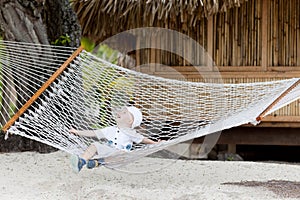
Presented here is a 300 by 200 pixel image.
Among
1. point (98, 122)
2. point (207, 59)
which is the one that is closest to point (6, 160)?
point (98, 122)

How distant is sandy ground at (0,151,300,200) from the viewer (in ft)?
10.5

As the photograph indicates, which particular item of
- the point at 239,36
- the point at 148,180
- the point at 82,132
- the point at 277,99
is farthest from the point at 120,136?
the point at 239,36

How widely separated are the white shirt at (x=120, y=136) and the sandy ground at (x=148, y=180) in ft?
0.74

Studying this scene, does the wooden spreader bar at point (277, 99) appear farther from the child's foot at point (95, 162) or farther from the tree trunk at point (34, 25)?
the tree trunk at point (34, 25)

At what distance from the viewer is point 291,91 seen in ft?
11.0

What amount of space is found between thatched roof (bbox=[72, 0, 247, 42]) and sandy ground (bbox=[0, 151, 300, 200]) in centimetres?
183

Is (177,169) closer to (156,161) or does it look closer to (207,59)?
(156,161)

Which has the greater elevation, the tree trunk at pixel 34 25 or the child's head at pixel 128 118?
the tree trunk at pixel 34 25

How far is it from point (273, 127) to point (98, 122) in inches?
112

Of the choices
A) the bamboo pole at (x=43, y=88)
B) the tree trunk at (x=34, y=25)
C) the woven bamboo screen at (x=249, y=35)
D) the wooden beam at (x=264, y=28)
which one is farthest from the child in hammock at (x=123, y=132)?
the wooden beam at (x=264, y=28)

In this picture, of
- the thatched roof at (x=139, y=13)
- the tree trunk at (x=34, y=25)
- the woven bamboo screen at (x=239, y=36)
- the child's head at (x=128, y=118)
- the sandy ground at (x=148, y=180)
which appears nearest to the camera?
the sandy ground at (x=148, y=180)

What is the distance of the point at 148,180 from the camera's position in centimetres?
365

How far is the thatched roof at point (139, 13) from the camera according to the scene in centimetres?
563

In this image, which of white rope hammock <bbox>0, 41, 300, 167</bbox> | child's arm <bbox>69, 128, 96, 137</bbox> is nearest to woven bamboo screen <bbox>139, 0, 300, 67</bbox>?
white rope hammock <bbox>0, 41, 300, 167</bbox>
